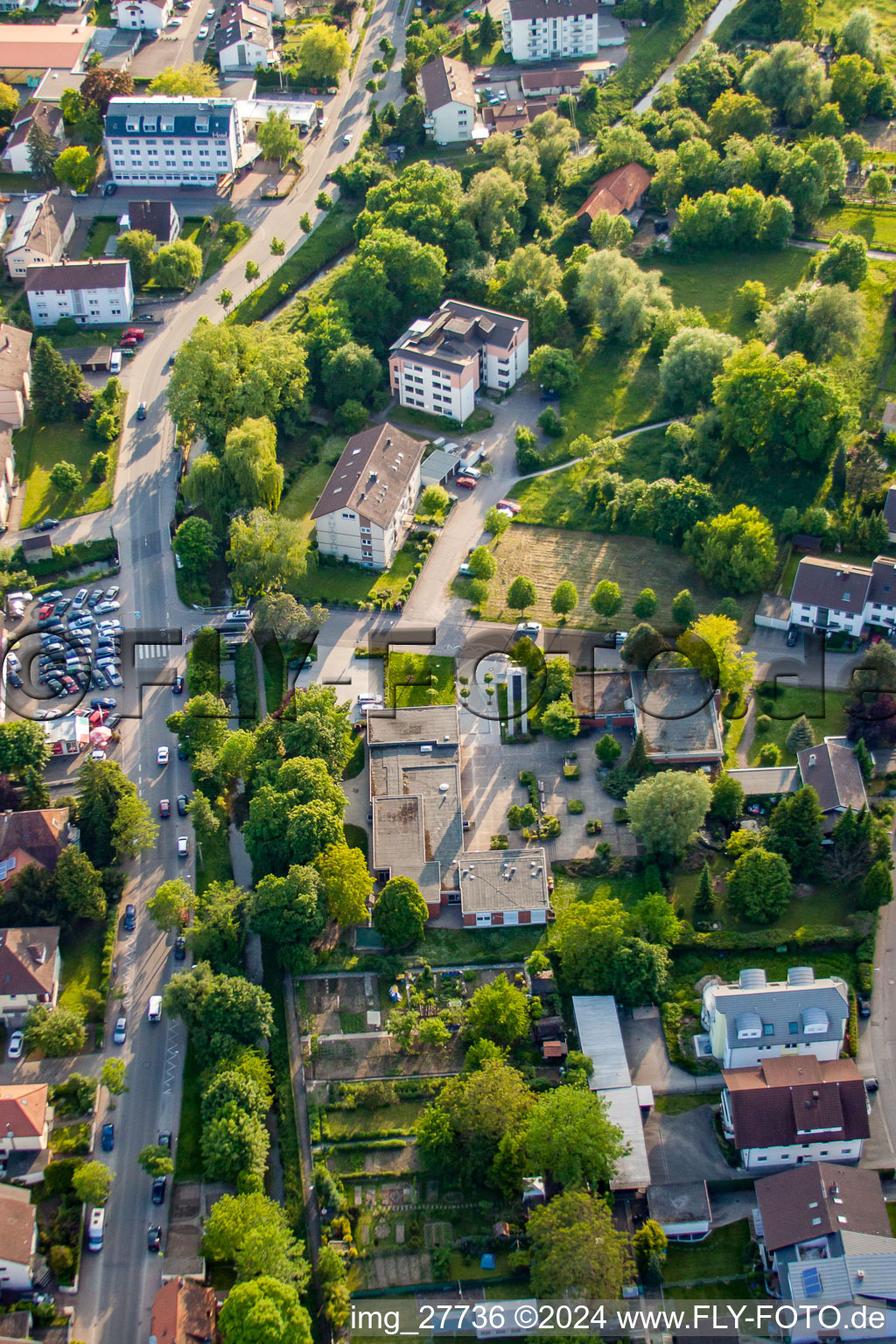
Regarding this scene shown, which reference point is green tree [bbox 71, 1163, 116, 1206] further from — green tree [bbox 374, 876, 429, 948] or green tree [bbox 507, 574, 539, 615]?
green tree [bbox 507, 574, 539, 615]

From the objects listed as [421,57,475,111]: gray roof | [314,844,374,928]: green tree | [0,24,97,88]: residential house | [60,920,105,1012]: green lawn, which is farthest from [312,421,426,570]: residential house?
[0,24,97,88]: residential house

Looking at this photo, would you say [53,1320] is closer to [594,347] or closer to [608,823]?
[608,823]

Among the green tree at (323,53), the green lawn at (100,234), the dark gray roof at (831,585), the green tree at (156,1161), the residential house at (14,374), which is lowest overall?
the green tree at (156,1161)

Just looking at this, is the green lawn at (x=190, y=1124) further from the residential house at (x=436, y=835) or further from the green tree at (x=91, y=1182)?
the residential house at (x=436, y=835)

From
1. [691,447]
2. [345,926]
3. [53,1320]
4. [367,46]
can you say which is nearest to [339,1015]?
[345,926]

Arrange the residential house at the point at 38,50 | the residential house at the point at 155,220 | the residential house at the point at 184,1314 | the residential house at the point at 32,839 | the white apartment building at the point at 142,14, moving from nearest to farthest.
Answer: the residential house at the point at 184,1314
the residential house at the point at 32,839
the residential house at the point at 155,220
the residential house at the point at 38,50
the white apartment building at the point at 142,14

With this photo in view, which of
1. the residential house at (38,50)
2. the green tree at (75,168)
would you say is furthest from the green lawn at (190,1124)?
the residential house at (38,50)
